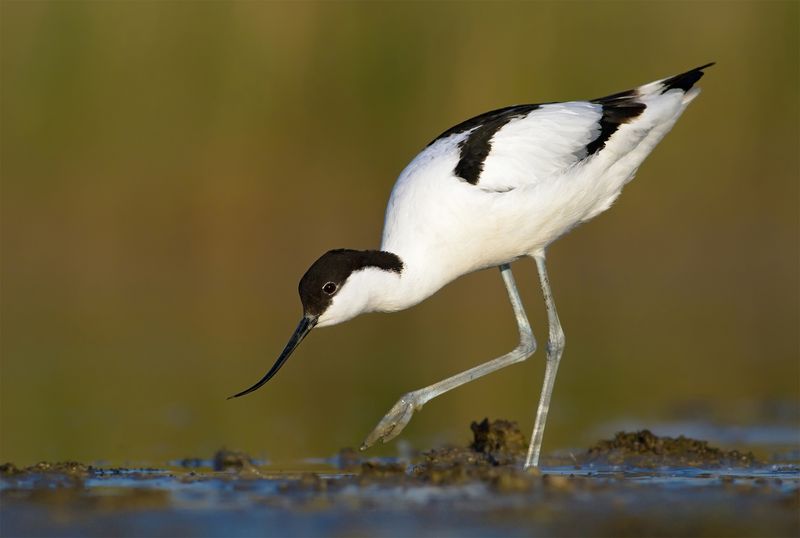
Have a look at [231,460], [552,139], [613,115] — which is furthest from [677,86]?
[231,460]

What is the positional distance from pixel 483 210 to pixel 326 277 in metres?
0.78

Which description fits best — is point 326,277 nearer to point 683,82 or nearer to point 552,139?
point 552,139

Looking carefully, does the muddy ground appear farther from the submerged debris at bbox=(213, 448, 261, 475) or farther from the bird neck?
the bird neck

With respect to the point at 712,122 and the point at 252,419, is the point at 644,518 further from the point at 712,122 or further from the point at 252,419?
the point at 712,122

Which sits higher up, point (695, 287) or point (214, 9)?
point (214, 9)

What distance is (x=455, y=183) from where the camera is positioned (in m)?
6.05

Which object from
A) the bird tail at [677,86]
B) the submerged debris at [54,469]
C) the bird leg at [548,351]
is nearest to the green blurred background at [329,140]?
the bird tail at [677,86]

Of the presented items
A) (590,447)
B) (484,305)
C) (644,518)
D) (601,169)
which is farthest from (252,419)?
(484,305)

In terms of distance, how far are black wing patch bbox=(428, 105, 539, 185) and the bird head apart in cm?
57

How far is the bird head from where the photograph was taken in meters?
5.82

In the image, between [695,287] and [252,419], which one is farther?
[695,287]

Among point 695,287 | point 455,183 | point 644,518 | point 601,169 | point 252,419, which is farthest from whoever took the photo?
point 695,287

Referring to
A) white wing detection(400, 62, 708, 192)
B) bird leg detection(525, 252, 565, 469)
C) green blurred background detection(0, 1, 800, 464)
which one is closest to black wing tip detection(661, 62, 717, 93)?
white wing detection(400, 62, 708, 192)

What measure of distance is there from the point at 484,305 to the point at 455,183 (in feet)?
24.1
